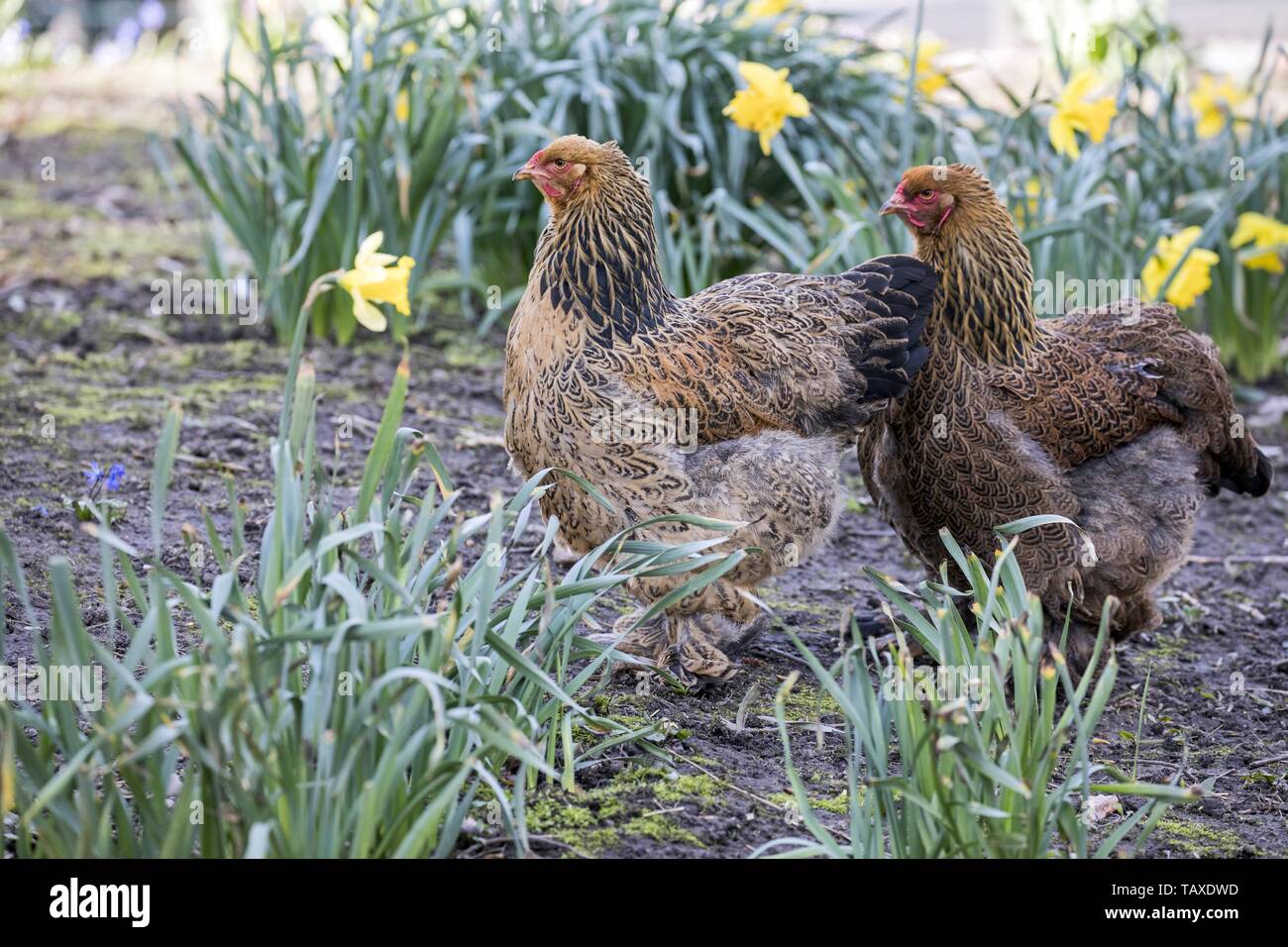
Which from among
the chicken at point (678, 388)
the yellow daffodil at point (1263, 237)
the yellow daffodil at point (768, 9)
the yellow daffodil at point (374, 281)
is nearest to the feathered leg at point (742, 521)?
the chicken at point (678, 388)

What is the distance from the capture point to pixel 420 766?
2.30 metres

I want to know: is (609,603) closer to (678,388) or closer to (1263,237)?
(678,388)

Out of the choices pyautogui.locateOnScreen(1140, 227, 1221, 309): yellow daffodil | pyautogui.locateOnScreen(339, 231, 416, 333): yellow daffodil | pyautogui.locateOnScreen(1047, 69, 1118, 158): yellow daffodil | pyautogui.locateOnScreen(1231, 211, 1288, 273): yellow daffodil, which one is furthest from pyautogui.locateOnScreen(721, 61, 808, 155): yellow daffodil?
pyautogui.locateOnScreen(339, 231, 416, 333): yellow daffodil

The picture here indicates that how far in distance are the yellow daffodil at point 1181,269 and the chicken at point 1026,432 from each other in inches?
48.2

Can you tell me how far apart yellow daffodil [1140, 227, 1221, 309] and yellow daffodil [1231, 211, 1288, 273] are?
470mm

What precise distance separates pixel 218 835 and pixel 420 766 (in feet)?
1.19

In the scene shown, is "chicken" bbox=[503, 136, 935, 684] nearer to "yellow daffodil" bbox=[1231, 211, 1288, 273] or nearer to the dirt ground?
the dirt ground

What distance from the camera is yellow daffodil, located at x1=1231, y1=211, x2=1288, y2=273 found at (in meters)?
5.16

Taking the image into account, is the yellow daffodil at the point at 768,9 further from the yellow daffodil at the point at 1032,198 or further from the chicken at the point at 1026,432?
the chicken at the point at 1026,432

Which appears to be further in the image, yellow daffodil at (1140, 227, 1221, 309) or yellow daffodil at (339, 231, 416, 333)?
yellow daffodil at (1140, 227, 1221, 309)

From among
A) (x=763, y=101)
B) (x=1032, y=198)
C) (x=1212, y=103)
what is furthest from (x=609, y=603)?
(x=1212, y=103)

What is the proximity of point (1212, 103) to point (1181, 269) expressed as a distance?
55.2 inches

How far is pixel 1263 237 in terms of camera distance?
17.2 feet
